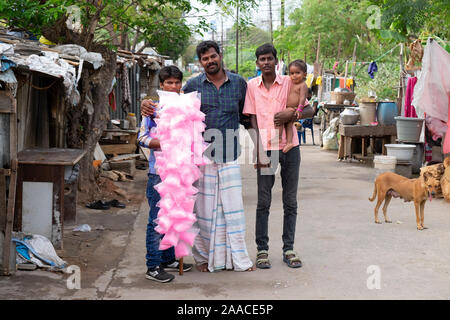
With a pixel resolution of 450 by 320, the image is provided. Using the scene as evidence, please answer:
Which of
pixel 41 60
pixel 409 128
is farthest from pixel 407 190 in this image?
pixel 409 128

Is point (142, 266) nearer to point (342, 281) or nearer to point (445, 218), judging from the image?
point (342, 281)

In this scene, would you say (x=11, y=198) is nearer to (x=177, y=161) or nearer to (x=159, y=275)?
(x=159, y=275)

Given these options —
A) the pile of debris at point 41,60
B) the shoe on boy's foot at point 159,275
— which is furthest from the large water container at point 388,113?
the shoe on boy's foot at point 159,275

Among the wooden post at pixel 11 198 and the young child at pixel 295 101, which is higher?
the young child at pixel 295 101

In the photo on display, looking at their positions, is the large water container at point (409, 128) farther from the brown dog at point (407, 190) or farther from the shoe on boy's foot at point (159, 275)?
the shoe on boy's foot at point (159, 275)

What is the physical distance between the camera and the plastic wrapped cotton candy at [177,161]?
15.7 feet

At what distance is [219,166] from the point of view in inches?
202

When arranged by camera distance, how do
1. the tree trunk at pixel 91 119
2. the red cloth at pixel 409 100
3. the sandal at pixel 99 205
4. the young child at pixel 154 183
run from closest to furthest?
1. the young child at pixel 154 183
2. the sandal at pixel 99 205
3. the tree trunk at pixel 91 119
4. the red cloth at pixel 409 100

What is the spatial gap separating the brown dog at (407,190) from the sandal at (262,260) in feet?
8.44

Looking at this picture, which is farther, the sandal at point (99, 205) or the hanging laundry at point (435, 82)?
the hanging laundry at point (435, 82)

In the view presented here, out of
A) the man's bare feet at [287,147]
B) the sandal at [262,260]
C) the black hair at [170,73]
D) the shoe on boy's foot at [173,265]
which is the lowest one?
the shoe on boy's foot at [173,265]

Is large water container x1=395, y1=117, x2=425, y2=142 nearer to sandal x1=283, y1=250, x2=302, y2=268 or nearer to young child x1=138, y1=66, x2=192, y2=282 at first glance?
sandal x1=283, y1=250, x2=302, y2=268

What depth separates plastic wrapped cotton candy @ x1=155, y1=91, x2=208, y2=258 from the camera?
4.80m
